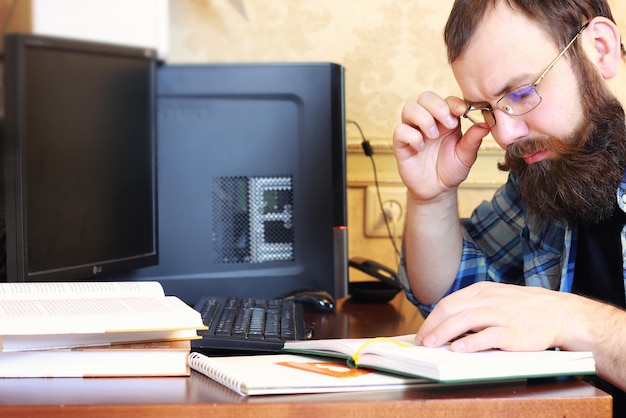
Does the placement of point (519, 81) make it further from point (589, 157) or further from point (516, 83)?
point (589, 157)

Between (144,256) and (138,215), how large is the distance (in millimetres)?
71

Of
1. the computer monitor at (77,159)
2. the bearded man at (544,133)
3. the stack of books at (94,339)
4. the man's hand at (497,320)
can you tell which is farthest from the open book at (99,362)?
the bearded man at (544,133)

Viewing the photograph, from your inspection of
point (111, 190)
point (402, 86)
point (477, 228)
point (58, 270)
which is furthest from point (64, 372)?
point (402, 86)

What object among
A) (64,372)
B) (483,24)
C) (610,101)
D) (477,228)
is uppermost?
(483,24)

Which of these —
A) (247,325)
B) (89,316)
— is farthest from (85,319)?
(247,325)

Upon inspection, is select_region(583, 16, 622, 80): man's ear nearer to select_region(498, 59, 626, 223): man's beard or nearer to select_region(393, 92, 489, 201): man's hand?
select_region(498, 59, 626, 223): man's beard

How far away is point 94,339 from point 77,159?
515 mm

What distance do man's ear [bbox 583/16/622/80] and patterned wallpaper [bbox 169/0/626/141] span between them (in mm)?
724

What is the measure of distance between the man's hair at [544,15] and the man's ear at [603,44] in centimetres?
2

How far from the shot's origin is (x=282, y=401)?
69 centimetres

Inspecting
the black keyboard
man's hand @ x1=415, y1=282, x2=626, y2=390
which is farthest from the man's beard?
the black keyboard

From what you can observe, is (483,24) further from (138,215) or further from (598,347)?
(138,215)

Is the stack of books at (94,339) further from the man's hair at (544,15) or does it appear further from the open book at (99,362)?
the man's hair at (544,15)

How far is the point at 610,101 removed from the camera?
121cm
